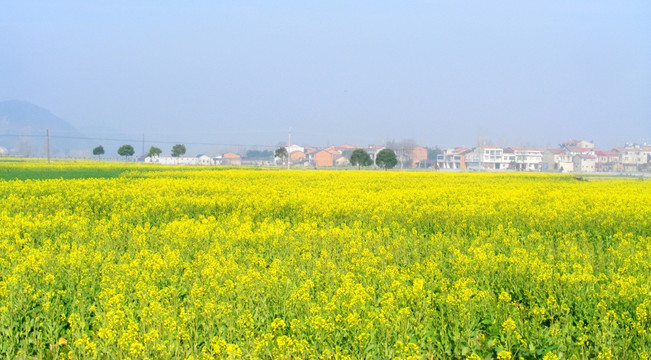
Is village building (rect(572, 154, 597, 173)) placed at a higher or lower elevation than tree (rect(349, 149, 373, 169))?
lower

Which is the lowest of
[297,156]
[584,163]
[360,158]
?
[584,163]

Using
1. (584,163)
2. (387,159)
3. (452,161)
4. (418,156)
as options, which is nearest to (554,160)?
(584,163)

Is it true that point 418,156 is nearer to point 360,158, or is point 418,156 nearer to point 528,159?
point 528,159

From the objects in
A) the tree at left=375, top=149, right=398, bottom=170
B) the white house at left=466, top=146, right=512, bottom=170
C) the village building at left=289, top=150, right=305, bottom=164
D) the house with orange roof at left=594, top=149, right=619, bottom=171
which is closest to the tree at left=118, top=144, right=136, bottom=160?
the tree at left=375, top=149, right=398, bottom=170

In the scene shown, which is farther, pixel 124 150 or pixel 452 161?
pixel 452 161

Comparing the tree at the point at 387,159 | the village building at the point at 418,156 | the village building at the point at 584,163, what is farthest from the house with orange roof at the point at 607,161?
the tree at the point at 387,159

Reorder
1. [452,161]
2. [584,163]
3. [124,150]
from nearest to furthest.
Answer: [124,150]
[584,163]
[452,161]

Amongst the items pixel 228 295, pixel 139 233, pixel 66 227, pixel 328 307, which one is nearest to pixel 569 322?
pixel 328 307

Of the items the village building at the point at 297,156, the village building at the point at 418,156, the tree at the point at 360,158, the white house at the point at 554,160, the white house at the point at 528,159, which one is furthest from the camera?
the village building at the point at 297,156

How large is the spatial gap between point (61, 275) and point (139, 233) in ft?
11.4

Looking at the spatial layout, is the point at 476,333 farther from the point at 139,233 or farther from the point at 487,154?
the point at 487,154

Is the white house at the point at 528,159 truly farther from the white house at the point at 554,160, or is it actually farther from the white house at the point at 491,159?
the white house at the point at 491,159

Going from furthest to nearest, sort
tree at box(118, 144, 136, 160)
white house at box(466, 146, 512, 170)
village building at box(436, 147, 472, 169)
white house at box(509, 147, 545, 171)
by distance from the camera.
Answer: village building at box(436, 147, 472, 169) < white house at box(466, 146, 512, 170) < white house at box(509, 147, 545, 171) < tree at box(118, 144, 136, 160)

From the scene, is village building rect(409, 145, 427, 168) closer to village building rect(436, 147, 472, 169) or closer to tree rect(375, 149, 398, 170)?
village building rect(436, 147, 472, 169)
